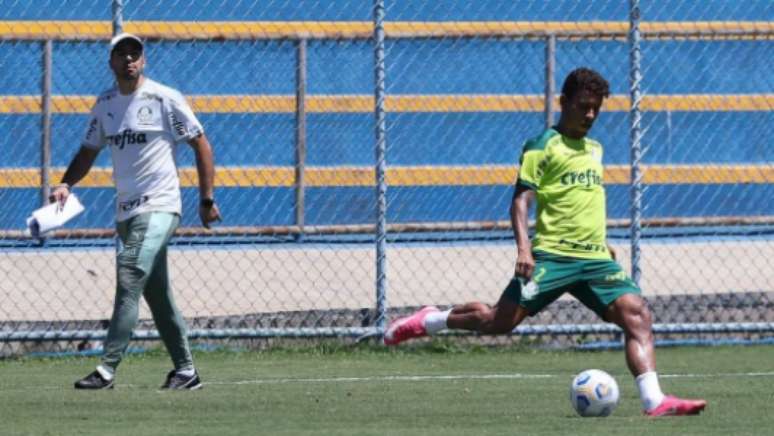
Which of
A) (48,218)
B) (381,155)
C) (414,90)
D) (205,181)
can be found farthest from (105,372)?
(414,90)

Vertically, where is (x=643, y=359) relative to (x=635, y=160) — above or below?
below

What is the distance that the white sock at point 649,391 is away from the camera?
9.05 metres

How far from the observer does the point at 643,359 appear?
30.1 ft

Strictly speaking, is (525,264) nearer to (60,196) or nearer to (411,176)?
(60,196)

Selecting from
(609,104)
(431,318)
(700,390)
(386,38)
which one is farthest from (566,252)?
(609,104)

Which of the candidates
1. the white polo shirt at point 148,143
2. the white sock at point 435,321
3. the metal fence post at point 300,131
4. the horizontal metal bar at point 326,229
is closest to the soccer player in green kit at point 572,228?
the white sock at point 435,321

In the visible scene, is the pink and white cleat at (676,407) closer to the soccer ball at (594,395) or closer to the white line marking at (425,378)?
the soccer ball at (594,395)

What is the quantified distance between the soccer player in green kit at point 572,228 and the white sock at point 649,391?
0.14 meters

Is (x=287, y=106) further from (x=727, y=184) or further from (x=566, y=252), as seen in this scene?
(x=566, y=252)

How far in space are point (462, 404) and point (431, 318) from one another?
0.47 meters

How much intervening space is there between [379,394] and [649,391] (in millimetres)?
1875

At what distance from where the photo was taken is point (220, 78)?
52.1 feet

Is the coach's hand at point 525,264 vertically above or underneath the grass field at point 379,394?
above

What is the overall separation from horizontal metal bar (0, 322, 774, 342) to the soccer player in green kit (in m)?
3.79
